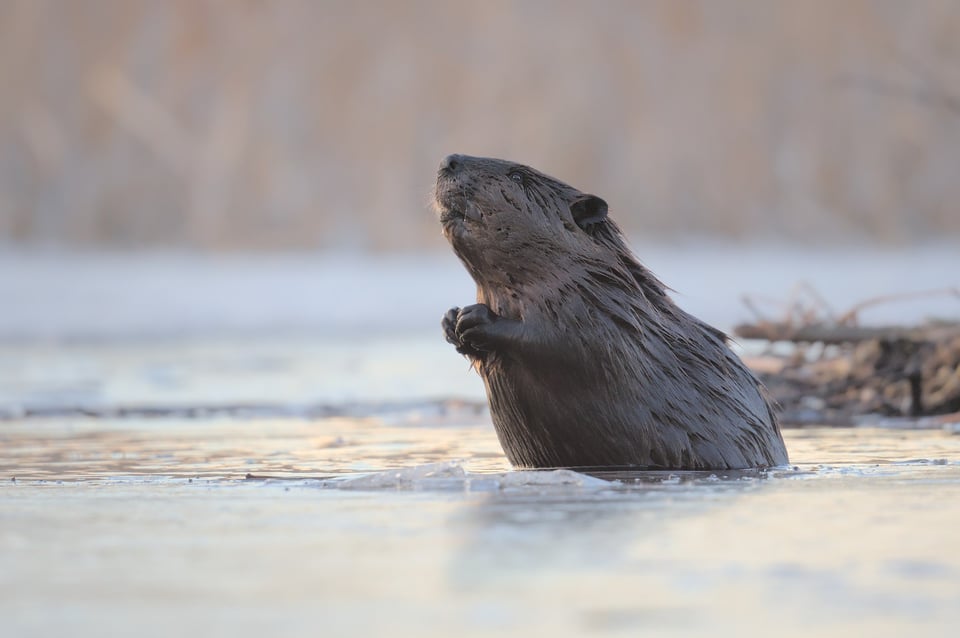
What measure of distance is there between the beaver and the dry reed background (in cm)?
3257

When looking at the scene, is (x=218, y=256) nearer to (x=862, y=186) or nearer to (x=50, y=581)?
(x=862, y=186)

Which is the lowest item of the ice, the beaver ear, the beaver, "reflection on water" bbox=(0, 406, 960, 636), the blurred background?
"reflection on water" bbox=(0, 406, 960, 636)

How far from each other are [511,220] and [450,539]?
1.63 metres

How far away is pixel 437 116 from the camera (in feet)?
136

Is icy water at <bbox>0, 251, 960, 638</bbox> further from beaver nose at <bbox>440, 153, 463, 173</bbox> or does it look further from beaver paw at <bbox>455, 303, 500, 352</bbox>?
beaver nose at <bbox>440, 153, 463, 173</bbox>

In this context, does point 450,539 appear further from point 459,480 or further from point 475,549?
point 459,480

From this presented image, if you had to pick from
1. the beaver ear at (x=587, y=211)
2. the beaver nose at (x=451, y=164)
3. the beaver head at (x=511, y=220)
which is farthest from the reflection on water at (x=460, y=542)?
the beaver nose at (x=451, y=164)

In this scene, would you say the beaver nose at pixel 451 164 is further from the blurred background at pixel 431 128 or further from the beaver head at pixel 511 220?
the blurred background at pixel 431 128

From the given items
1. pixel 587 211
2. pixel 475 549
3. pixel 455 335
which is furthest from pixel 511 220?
pixel 475 549

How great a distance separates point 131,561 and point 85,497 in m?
1.11

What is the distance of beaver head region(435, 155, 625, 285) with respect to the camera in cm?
478

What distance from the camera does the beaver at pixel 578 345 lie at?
4.59 metres

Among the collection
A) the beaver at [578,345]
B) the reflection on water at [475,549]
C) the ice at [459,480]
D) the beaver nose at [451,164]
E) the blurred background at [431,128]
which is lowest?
the reflection on water at [475,549]

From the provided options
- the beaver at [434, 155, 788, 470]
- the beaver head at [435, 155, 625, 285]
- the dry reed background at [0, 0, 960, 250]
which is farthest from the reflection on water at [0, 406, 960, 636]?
the dry reed background at [0, 0, 960, 250]
